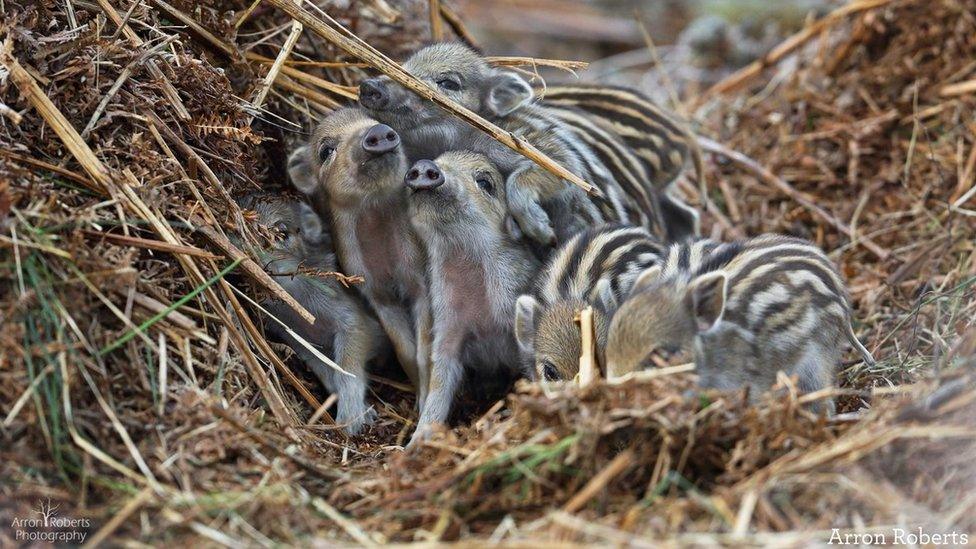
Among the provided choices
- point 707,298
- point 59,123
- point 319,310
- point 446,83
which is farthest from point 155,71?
point 707,298

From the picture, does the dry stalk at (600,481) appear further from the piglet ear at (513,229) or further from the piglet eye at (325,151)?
the piglet eye at (325,151)

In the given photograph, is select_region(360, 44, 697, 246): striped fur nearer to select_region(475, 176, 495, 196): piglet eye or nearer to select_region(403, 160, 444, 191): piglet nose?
select_region(475, 176, 495, 196): piglet eye

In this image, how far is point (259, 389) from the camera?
4.16 m

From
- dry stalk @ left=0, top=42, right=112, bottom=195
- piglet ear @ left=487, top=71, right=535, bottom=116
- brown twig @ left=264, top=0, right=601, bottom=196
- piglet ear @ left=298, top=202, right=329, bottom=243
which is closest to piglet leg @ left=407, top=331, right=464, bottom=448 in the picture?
piglet ear @ left=298, top=202, right=329, bottom=243

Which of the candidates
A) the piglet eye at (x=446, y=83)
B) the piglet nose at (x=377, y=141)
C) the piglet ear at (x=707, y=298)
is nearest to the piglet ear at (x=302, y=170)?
the piglet nose at (x=377, y=141)

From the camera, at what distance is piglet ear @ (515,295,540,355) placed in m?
4.32

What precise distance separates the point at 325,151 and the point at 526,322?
4.26ft

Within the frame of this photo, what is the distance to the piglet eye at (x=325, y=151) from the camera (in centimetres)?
485

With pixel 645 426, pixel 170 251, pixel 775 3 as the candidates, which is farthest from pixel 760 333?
pixel 775 3

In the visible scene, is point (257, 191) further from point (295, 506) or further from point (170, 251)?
point (295, 506)

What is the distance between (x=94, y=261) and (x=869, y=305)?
139 inches

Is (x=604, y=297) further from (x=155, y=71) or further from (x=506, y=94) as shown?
(x=155, y=71)

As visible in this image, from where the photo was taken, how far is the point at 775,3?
30.2 feet

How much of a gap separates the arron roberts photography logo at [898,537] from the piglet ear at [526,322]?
1.62 metres
